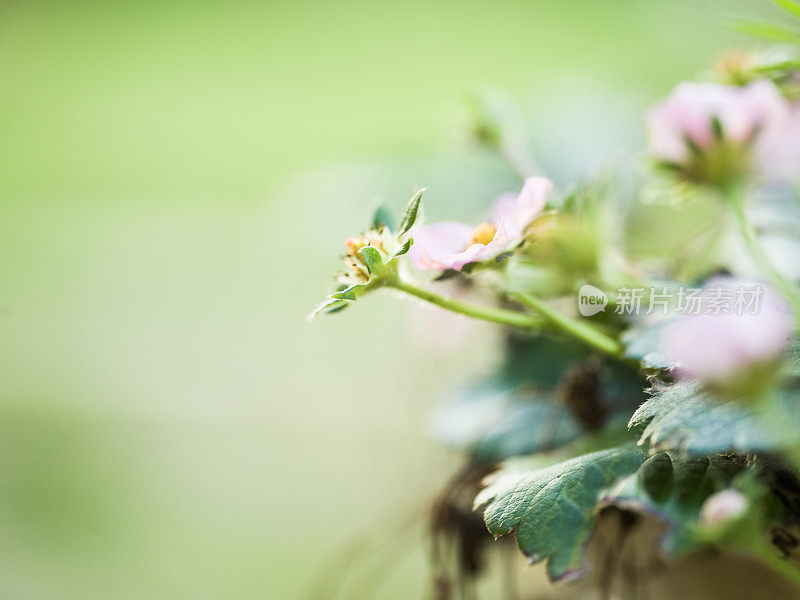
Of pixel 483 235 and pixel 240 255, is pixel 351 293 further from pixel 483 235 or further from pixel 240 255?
pixel 240 255

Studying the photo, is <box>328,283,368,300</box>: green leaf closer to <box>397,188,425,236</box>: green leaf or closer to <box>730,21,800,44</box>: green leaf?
<box>397,188,425,236</box>: green leaf

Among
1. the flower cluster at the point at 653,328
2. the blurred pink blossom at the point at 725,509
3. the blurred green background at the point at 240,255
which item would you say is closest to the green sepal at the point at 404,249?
the flower cluster at the point at 653,328

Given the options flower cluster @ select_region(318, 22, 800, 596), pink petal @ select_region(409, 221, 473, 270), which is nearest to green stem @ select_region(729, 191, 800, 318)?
flower cluster @ select_region(318, 22, 800, 596)

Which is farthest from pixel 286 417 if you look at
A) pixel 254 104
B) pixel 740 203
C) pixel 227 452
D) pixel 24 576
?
pixel 740 203

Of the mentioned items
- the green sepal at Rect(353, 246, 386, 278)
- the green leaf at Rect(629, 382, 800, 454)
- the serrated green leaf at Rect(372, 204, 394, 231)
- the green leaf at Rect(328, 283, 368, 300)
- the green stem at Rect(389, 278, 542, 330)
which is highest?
the serrated green leaf at Rect(372, 204, 394, 231)

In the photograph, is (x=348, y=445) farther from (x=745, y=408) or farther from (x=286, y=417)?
(x=745, y=408)

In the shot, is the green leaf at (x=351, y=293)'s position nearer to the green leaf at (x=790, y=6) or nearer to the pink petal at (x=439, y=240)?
the pink petal at (x=439, y=240)

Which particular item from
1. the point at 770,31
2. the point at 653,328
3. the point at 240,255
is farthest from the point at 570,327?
the point at 240,255
